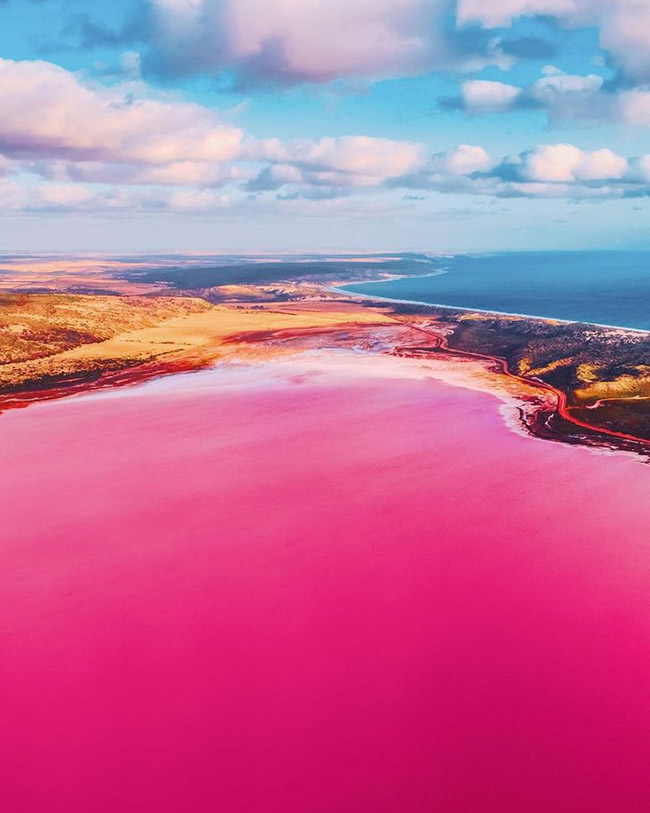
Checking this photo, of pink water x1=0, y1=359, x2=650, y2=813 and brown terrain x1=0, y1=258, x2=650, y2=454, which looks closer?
pink water x1=0, y1=359, x2=650, y2=813

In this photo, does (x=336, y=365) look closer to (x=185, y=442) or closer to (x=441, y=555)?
(x=185, y=442)

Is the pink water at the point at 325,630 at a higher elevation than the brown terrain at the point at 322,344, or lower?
→ lower

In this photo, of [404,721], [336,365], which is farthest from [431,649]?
[336,365]

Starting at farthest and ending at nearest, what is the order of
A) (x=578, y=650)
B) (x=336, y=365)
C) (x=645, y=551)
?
(x=336, y=365), (x=645, y=551), (x=578, y=650)

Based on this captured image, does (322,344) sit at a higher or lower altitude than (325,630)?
higher

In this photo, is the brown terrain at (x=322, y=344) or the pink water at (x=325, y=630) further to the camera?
the brown terrain at (x=322, y=344)
